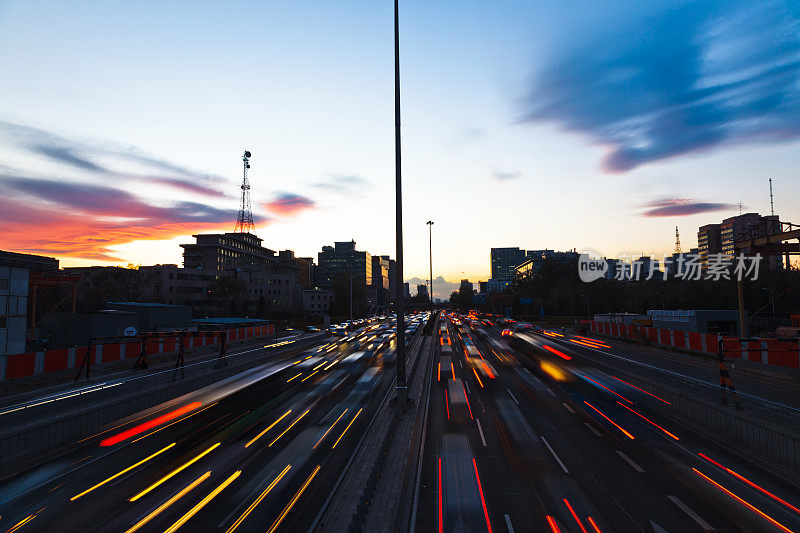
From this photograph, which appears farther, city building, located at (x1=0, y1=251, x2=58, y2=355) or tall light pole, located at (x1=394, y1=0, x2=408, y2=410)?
city building, located at (x1=0, y1=251, x2=58, y2=355)

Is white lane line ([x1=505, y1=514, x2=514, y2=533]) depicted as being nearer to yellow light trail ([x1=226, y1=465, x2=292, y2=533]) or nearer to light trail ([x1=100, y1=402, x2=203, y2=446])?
yellow light trail ([x1=226, y1=465, x2=292, y2=533])

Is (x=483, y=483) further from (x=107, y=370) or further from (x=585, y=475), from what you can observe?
(x=107, y=370)

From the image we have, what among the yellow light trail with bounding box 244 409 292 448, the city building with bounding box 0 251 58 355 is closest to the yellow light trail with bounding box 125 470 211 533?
the yellow light trail with bounding box 244 409 292 448

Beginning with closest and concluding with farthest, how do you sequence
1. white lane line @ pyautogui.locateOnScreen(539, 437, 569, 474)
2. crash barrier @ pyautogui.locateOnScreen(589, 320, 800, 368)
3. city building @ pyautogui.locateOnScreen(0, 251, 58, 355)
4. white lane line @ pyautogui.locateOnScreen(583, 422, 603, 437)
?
white lane line @ pyautogui.locateOnScreen(539, 437, 569, 474) < white lane line @ pyautogui.locateOnScreen(583, 422, 603, 437) < crash barrier @ pyautogui.locateOnScreen(589, 320, 800, 368) < city building @ pyautogui.locateOnScreen(0, 251, 58, 355)

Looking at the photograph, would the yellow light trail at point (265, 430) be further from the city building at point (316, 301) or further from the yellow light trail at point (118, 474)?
the city building at point (316, 301)

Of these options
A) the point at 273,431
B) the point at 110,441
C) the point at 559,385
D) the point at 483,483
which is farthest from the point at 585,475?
the point at 110,441

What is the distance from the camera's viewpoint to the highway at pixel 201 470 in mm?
10180

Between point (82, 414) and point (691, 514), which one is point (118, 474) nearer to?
point (82, 414)

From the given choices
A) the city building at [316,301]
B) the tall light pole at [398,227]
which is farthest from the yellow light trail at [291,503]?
the city building at [316,301]

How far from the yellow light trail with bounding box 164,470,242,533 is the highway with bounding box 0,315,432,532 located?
1.0 inches

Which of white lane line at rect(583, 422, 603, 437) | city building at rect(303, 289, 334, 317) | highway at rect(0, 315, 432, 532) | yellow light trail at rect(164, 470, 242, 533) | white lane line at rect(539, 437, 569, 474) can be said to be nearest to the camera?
yellow light trail at rect(164, 470, 242, 533)

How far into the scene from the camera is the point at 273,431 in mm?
16969

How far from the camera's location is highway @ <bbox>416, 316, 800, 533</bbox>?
987cm

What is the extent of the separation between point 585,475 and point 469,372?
18639 mm
